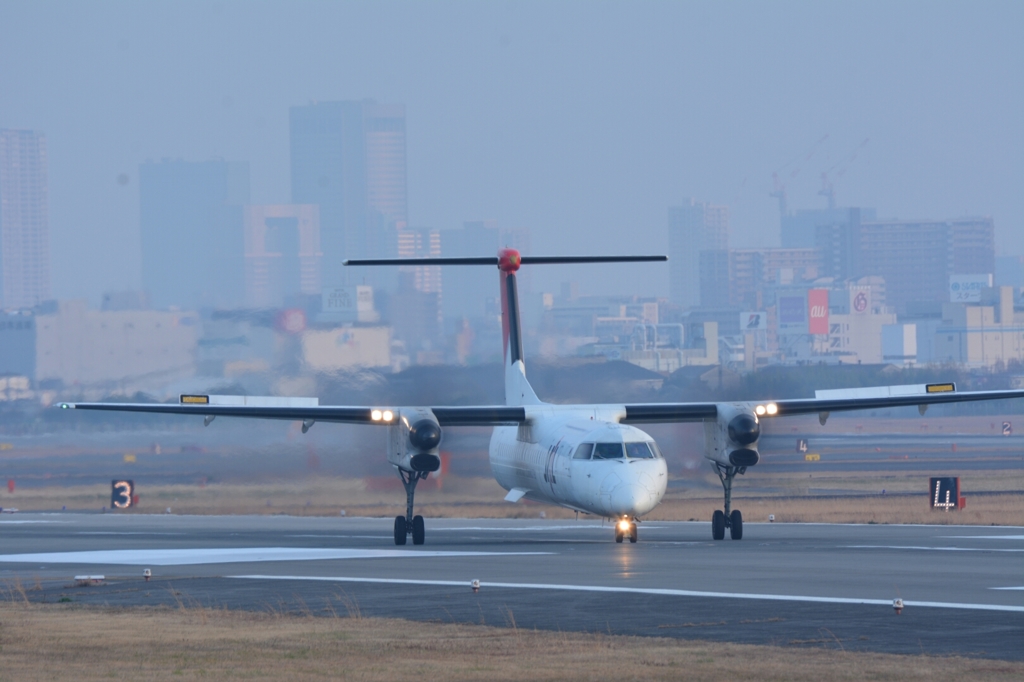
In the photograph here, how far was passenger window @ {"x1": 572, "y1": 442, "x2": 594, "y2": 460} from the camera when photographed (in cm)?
3189

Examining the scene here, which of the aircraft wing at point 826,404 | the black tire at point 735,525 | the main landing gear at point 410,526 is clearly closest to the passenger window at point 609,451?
the aircraft wing at point 826,404

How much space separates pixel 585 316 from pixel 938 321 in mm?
48484

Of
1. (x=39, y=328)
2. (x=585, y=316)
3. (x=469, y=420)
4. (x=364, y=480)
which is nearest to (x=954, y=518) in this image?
(x=469, y=420)

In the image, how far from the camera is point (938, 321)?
198 metres

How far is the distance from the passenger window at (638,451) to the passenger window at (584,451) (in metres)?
0.79

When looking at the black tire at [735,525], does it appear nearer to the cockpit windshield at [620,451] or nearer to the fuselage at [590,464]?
the fuselage at [590,464]

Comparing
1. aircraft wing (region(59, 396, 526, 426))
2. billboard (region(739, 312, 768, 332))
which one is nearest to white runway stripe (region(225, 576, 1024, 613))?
aircraft wing (region(59, 396, 526, 426))

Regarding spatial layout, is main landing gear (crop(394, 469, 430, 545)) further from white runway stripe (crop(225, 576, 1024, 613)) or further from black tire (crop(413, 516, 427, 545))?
white runway stripe (crop(225, 576, 1024, 613))

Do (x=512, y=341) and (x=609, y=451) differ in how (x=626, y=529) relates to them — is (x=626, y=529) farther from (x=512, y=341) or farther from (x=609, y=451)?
(x=512, y=341)

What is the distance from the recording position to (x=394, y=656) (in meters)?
15.6

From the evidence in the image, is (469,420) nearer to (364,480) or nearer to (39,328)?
(364,480)

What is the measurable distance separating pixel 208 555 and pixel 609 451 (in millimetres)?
8195

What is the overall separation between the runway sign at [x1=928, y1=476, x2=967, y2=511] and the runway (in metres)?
9.88

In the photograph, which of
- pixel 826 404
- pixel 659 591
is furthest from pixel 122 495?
pixel 659 591
